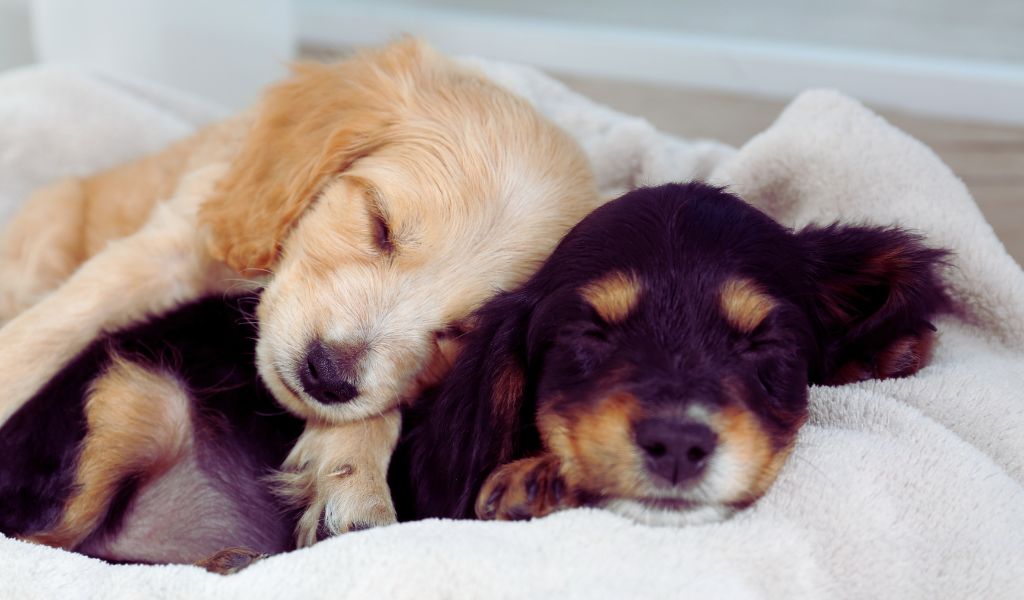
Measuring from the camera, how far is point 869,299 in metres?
1.98

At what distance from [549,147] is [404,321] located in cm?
50

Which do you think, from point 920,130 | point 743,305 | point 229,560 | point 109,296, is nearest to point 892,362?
point 743,305

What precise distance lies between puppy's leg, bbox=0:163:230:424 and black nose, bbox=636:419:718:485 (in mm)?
1201

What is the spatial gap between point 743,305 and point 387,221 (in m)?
0.70

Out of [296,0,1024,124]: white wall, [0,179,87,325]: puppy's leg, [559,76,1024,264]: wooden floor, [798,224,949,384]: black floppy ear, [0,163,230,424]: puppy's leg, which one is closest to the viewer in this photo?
[798,224,949,384]: black floppy ear

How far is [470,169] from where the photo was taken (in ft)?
6.61

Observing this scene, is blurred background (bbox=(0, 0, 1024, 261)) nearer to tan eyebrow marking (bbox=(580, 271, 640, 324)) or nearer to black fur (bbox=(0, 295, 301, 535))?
black fur (bbox=(0, 295, 301, 535))

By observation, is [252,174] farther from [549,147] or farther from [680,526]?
[680,526]

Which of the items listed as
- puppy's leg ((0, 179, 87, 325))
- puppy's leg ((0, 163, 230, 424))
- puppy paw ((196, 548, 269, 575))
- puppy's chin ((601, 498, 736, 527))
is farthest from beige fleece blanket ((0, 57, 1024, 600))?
puppy's leg ((0, 179, 87, 325))

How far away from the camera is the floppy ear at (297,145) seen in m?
2.19

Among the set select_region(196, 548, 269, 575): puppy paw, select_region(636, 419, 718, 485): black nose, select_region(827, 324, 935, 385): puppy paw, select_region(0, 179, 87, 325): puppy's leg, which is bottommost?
select_region(0, 179, 87, 325): puppy's leg

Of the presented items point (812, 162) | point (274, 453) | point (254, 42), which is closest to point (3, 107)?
point (254, 42)

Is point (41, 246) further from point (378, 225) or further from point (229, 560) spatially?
point (229, 560)

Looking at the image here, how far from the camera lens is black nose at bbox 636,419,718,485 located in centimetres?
143
